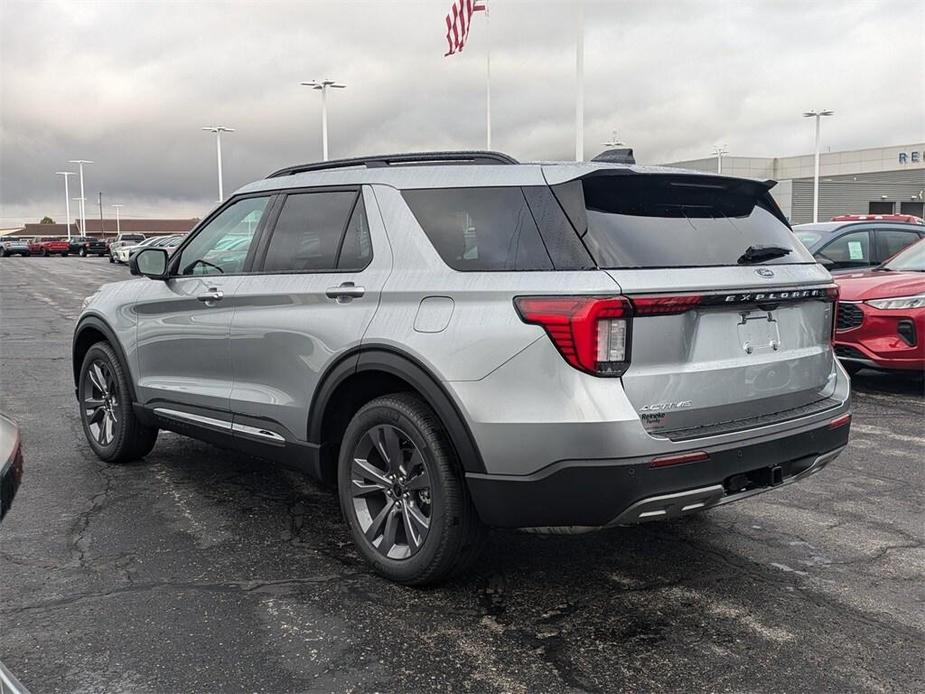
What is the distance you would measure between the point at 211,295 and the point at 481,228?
184 centimetres

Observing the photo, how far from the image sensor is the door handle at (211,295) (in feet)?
15.4

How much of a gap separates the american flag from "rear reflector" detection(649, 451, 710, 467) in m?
21.0

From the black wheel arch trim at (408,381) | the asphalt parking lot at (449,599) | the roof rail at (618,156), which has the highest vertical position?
the roof rail at (618,156)

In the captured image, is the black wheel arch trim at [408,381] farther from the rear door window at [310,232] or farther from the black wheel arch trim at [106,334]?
the black wheel arch trim at [106,334]

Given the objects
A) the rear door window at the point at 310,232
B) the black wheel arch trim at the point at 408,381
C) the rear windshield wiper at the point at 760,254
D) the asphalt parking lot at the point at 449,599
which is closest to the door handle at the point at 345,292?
the rear door window at the point at 310,232

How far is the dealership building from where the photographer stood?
2392 inches

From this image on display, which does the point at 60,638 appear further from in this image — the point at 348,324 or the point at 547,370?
the point at 547,370

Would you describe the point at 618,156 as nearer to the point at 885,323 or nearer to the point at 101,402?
the point at 101,402

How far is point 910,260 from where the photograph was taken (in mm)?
8867

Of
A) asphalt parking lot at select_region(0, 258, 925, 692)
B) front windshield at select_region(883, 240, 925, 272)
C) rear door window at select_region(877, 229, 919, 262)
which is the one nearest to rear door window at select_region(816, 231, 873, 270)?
rear door window at select_region(877, 229, 919, 262)

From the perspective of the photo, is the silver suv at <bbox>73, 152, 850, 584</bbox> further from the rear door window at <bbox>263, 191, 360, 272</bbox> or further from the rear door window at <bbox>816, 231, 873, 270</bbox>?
the rear door window at <bbox>816, 231, 873, 270</bbox>

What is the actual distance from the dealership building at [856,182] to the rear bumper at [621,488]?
61.2m

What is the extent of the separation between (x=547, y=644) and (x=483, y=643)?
0.23 metres

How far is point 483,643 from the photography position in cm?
325
